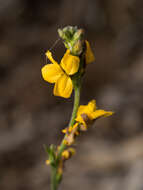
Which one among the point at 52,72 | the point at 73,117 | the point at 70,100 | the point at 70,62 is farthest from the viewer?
the point at 70,100

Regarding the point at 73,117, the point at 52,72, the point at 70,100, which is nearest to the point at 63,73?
the point at 52,72

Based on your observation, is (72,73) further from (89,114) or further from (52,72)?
(89,114)

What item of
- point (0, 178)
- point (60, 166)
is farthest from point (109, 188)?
point (60, 166)

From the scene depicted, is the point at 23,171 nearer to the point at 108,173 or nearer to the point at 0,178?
the point at 0,178

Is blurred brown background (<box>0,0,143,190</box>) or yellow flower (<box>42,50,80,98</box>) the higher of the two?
yellow flower (<box>42,50,80,98</box>)

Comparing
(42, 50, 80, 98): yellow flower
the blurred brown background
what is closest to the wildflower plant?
(42, 50, 80, 98): yellow flower

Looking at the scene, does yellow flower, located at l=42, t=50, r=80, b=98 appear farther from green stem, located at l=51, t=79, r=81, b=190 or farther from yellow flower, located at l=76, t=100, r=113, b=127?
yellow flower, located at l=76, t=100, r=113, b=127

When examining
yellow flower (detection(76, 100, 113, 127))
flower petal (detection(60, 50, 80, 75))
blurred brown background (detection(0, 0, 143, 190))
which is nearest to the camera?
flower petal (detection(60, 50, 80, 75))
